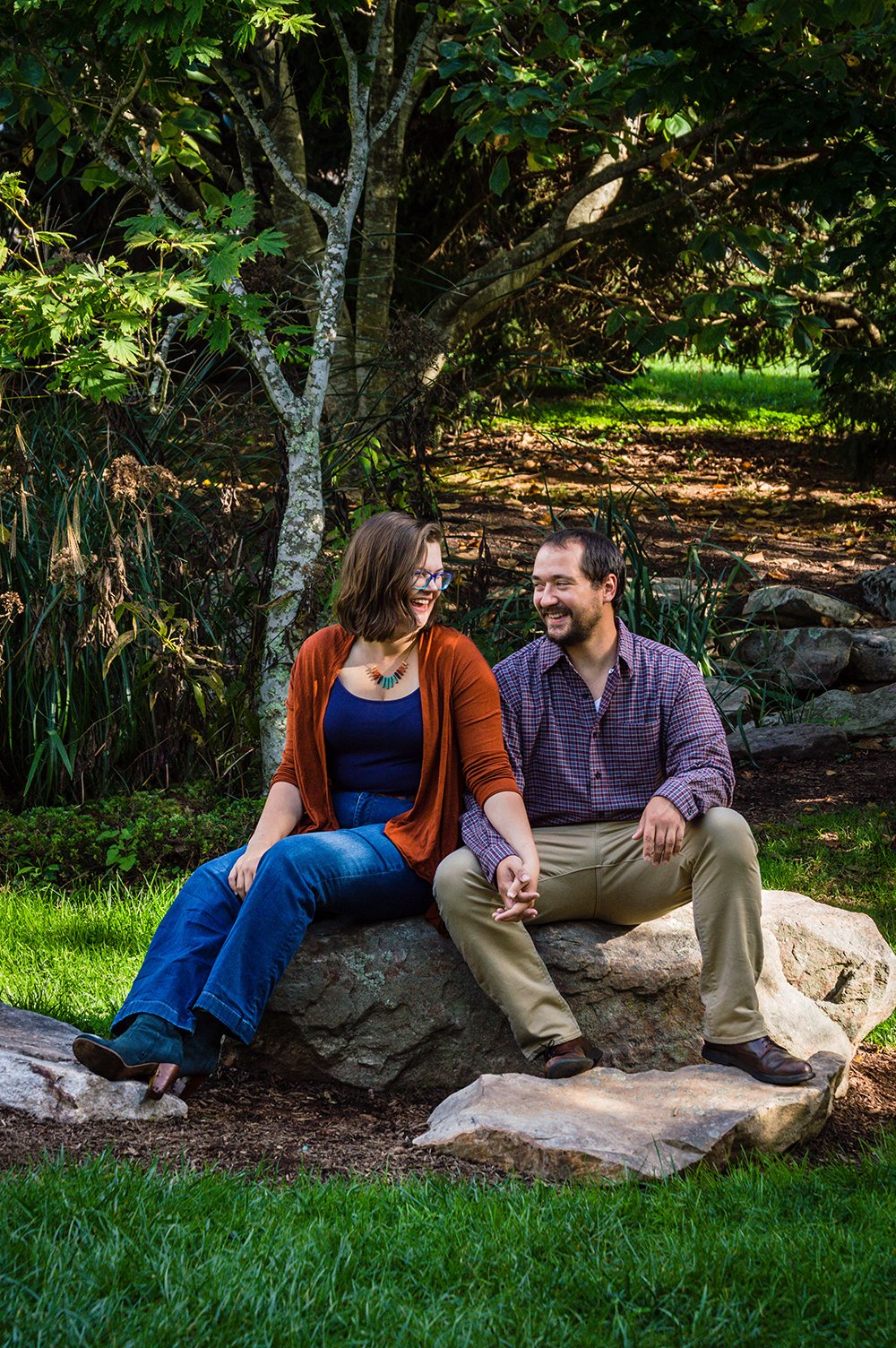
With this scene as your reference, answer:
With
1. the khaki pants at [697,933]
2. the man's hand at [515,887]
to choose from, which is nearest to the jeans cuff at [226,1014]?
the khaki pants at [697,933]

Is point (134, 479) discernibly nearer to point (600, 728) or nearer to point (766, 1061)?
point (600, 728)

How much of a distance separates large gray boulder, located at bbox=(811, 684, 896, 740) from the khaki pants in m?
3.86

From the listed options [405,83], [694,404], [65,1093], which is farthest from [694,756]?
[694,404]

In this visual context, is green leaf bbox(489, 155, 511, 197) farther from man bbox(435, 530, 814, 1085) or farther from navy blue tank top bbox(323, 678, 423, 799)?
navy blue tank top bbox(323, 678, 423, 799)

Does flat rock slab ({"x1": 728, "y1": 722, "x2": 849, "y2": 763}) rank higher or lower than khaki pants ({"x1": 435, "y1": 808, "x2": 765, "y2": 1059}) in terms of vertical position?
lower

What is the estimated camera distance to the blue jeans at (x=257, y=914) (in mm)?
3553

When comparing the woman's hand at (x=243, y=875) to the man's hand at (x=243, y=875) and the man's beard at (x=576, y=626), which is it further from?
the man's beard at (x=576, y=626)

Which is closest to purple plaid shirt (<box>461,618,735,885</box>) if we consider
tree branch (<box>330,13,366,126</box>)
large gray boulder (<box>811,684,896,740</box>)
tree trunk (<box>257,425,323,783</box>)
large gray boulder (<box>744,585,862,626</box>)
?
tree trunk (<box>257,425,323,783</box>)

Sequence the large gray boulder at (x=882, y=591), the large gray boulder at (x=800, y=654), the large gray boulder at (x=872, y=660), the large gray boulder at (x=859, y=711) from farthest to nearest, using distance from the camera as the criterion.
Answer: the large gray boulder at (x=882, y=591) → the large gray boulder at (x=872, y=660) → the large gray boulder at (x=800, y=654) → the large gray boulder at (x=859, y=711)

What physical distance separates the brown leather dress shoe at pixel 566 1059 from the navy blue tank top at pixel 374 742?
0.84 m

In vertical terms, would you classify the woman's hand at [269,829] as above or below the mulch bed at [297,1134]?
above

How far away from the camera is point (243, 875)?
3.74 m

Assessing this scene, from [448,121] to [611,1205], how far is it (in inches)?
394

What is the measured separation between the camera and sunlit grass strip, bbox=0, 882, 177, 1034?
14.3 feet
